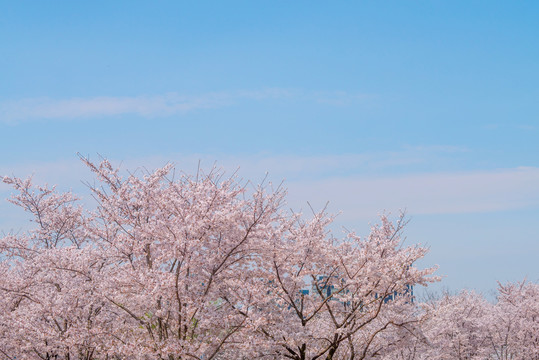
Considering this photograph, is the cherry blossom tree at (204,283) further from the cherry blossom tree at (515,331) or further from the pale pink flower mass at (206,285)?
the cherry blossom tree at (515,331)

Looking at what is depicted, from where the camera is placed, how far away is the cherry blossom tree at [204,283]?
12.0 meters

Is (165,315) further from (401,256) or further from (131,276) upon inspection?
(401,256)

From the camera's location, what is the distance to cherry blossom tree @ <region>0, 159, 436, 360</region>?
12.0 m

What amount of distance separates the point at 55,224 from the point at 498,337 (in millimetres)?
20276

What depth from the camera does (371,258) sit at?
554 inches

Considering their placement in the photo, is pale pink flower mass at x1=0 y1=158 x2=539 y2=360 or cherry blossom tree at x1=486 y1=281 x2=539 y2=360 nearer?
pale pink flower mass at x1=0 y1=158 x2=539 y2=360

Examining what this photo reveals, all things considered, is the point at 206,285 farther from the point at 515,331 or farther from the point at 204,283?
the point at 515,331

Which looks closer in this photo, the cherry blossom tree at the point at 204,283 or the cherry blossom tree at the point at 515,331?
the cherry blossom tree at the point at 204,283

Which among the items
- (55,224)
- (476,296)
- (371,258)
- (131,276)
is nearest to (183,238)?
(131,276)

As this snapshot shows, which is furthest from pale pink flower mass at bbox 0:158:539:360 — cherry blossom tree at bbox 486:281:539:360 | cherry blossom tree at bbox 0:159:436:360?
cherry blossom tree at bbox 486:281:539:360

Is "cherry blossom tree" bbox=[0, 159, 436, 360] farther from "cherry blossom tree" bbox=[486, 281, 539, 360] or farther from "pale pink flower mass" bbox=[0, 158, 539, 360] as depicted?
"cherry blossom tree" bbox=[486, 281, 539, 360]

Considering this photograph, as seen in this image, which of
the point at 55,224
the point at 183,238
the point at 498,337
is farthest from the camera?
the point at 498,337

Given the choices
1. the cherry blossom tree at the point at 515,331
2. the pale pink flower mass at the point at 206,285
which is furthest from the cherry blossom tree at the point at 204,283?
the cherry blossom tree at the point at 515,331

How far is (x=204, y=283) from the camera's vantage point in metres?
12.5
